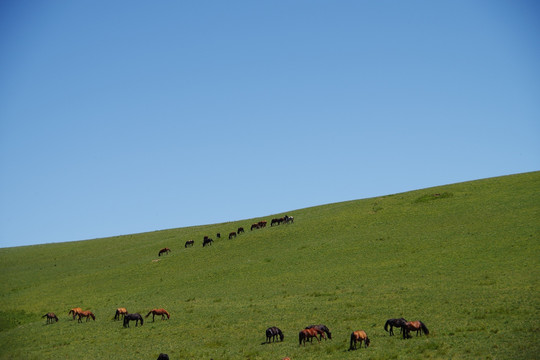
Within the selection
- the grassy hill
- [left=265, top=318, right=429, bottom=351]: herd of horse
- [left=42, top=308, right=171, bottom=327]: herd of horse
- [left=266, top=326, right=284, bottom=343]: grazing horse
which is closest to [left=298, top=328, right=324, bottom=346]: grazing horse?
[left=265, top=318, right=429, bottom=351]: herd of horse

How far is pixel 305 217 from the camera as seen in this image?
78.1m

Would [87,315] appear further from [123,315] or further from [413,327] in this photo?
[413,327]

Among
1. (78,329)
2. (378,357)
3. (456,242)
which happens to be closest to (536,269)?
(456,242)

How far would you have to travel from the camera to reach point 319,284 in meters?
46.2

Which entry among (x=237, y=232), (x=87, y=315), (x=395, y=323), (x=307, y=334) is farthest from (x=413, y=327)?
(x=237, y=232)

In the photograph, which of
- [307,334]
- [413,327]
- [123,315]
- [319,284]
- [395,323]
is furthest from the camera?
[319,284]

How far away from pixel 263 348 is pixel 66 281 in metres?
43.0

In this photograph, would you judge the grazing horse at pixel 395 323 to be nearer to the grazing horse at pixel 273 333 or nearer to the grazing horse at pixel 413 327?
the grazing horse at pixel 413 327

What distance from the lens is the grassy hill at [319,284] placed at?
29312mm

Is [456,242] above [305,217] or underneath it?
underneath

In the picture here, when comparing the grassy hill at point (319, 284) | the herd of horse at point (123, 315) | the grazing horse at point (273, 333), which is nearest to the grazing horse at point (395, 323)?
the grassy hill at point (319, 284)

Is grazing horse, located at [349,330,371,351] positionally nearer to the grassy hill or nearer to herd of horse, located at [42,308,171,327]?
the grassy hill

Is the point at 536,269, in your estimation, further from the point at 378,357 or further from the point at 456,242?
the point at 378,357

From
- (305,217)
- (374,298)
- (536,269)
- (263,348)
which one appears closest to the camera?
(263,348)
